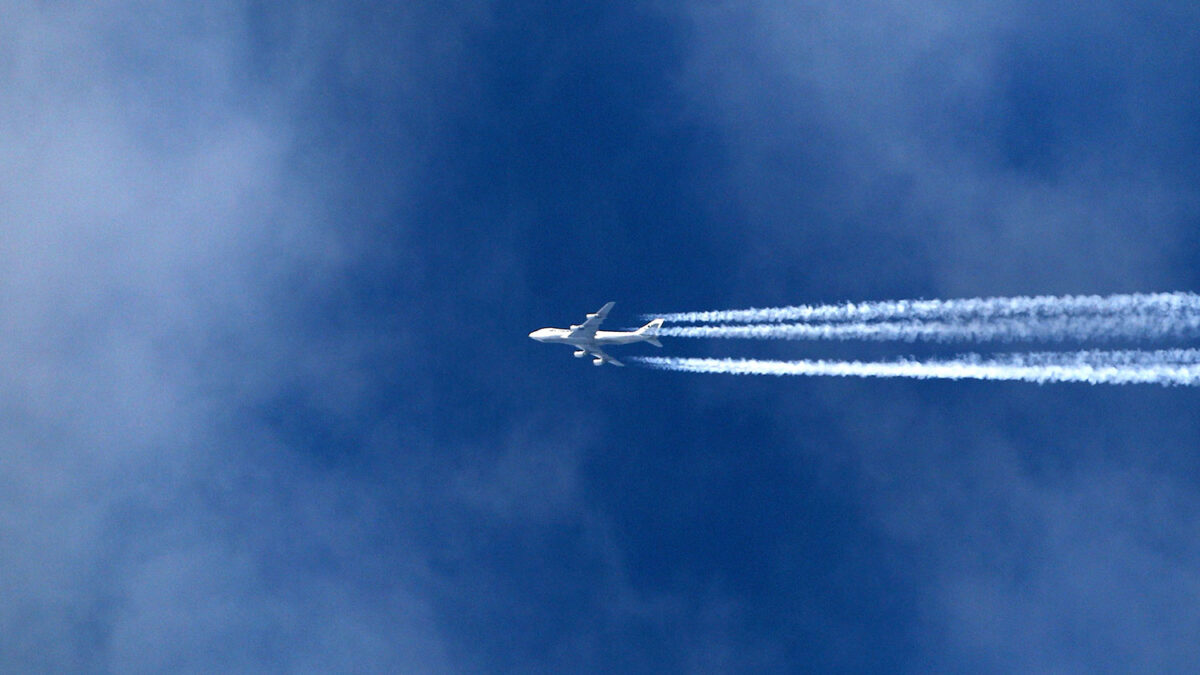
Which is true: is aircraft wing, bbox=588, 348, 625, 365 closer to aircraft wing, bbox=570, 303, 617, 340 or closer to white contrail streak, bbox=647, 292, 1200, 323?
aircraft wing, bbox=570, 303, 617, 340

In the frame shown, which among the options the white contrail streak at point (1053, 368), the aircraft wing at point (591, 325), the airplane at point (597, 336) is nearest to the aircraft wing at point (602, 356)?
the airplane at point (597, 336)

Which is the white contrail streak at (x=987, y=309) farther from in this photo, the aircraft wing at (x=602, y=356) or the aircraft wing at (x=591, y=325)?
the aircraft wing at (x=602, y=356)

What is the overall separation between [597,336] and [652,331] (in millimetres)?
7642

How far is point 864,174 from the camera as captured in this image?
5089 inches

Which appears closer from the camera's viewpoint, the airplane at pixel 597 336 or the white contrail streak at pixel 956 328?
the white contrail streak at pixel 956 328

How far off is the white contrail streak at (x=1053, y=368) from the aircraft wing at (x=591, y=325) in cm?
1986

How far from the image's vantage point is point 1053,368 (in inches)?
3155

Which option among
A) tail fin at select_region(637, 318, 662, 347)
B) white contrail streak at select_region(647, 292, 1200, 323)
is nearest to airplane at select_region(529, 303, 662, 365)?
tail fin at select_region(637, 318, 662, 347)

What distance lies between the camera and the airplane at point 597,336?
110 m

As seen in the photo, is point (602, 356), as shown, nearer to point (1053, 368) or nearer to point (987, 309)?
point (987, 309)

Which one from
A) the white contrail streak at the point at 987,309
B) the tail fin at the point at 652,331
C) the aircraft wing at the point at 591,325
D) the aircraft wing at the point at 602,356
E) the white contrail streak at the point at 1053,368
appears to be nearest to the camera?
the white contrail streak at the point at 1053,368

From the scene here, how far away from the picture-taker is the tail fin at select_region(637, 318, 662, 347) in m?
110

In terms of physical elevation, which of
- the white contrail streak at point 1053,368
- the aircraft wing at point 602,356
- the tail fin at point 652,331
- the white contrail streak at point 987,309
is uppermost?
the aircraft wing at point 602,356

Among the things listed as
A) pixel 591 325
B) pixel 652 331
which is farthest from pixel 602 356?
pixel 652 331
